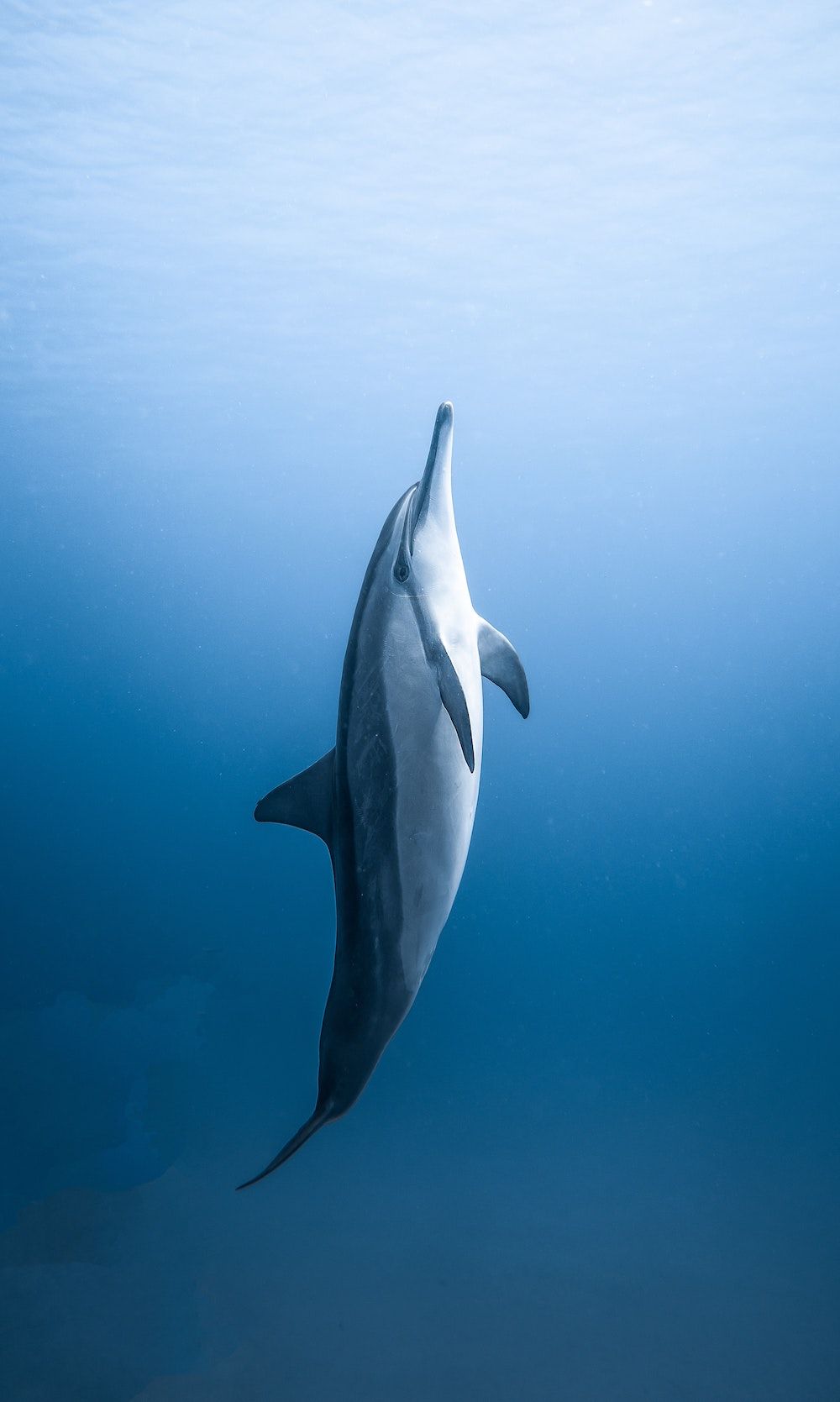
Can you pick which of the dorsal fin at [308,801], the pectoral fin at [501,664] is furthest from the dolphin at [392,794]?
the pectoral fin at [501,664]

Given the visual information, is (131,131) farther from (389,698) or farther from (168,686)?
(168,686)

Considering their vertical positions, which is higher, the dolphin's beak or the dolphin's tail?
the dolphin's beak

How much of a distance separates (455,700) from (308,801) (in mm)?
747

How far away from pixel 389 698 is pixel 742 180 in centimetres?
1162

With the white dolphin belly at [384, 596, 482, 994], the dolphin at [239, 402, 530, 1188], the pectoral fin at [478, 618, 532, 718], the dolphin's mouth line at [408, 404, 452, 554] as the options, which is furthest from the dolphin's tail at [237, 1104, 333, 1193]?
the dolphin's mouth line at [408, 404, 452, 554]

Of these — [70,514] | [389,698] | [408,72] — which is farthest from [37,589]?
[389,698]

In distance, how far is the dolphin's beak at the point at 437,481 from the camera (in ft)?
8.28

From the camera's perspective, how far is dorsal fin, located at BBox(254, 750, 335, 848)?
2.82 meters

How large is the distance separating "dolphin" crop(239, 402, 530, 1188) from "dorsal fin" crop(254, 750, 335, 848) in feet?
0.48

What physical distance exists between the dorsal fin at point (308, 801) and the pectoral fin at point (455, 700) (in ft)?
1.65

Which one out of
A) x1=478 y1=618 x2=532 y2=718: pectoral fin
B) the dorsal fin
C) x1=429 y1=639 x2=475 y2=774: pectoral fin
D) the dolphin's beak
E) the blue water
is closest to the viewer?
x1=429 y1=639 x2=475 y2=774: pectoral fin

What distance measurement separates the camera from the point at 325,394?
60.8ft

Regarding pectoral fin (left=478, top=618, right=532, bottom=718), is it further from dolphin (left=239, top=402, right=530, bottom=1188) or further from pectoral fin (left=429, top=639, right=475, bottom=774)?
pectoral fin (left=429, top=639, right=475, bottom=774)

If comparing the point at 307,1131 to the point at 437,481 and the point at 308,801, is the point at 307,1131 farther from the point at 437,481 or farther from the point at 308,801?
the point at 437,481
